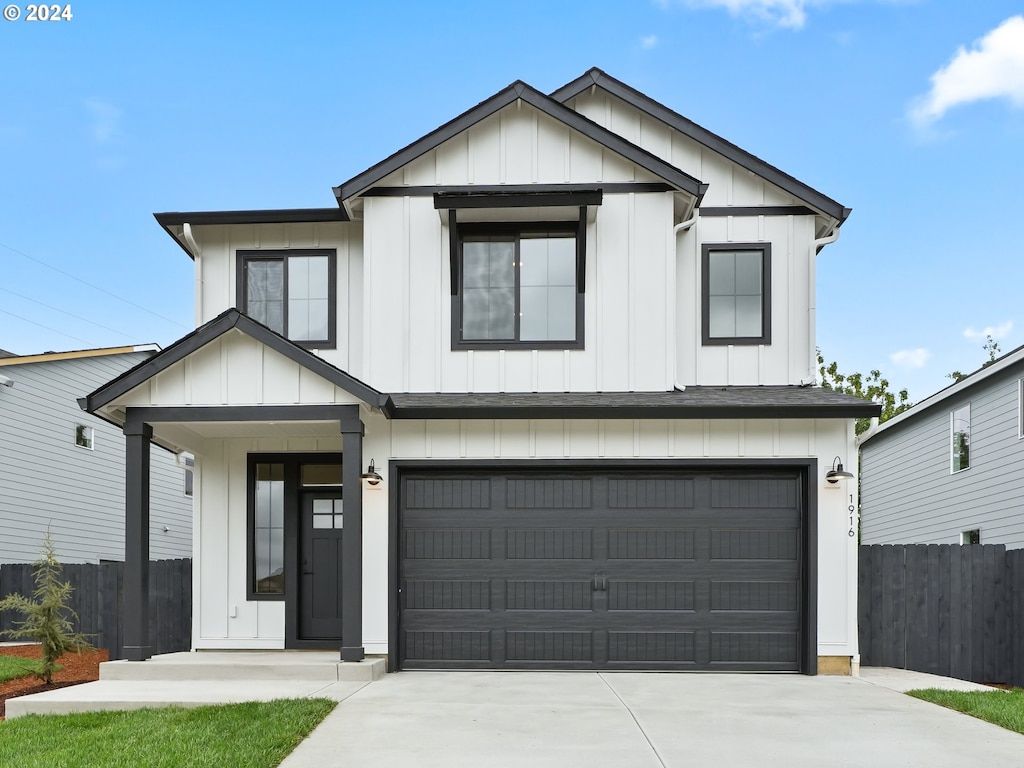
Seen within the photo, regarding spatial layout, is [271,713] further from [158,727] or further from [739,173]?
[739,173]

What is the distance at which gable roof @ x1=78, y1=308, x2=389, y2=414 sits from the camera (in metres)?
10.2

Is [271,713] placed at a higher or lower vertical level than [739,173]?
lower

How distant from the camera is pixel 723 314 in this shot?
476 inches

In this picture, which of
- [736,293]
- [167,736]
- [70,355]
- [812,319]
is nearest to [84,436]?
[70,355]

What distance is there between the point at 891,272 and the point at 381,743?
104ft

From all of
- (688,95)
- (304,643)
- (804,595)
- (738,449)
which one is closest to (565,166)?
(738,449)

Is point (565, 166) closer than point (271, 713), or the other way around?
point (271, 713)

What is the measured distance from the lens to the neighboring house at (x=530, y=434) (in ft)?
35.8

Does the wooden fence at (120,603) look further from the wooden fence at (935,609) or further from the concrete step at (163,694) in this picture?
the wooden fence at (935,609)

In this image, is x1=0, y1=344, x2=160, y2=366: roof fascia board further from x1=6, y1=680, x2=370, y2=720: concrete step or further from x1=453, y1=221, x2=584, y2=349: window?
x1=6, y1=680, x2=370, y2=720: concrete step

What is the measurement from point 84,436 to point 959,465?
Answer: 17727 millimetres

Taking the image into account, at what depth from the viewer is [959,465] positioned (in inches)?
711

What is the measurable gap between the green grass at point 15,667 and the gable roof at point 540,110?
6.90 m

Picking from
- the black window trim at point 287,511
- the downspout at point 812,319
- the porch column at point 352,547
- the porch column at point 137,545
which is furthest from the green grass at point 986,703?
the porch column at point 137,545
